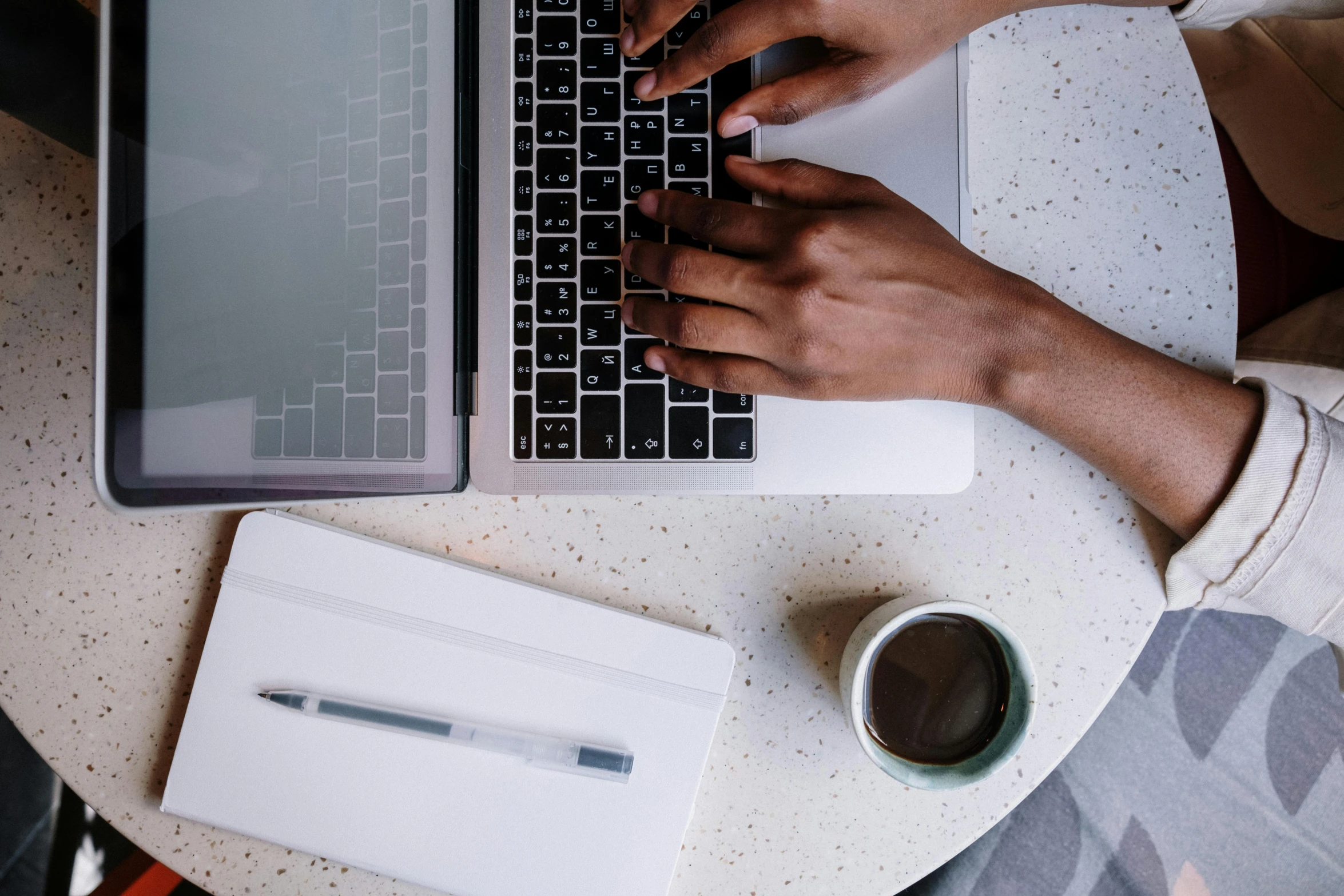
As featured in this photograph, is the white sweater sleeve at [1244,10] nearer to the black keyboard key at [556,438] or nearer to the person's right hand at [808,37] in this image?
the person's right hand at [808,37]

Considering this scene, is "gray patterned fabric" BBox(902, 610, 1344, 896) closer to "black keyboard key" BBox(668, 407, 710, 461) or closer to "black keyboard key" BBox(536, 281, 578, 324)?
"black keyboard key" BBox(668, 407, 710, 461)

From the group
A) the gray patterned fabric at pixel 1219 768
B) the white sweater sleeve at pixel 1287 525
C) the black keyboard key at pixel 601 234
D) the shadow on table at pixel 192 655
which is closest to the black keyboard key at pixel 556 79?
the black keyboard key at pixel 601 234

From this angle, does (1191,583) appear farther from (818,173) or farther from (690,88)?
(690,88)

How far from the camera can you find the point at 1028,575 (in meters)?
0.62

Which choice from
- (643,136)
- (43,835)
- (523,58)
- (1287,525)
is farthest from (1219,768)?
(43,835)

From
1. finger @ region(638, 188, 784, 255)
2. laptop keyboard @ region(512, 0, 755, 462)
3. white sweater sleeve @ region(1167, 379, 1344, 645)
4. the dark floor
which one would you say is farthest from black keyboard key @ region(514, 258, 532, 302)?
the dark floor

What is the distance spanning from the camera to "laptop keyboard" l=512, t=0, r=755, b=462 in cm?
58

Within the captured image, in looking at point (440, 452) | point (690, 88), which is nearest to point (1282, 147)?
point (690, 88)

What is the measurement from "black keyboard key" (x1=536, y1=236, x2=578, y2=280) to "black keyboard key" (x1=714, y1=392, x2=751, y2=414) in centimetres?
16

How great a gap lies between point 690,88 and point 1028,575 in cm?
50

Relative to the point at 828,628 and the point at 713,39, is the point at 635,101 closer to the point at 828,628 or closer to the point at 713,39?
the point at 713,39

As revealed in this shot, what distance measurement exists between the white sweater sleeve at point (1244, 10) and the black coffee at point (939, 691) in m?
0.56

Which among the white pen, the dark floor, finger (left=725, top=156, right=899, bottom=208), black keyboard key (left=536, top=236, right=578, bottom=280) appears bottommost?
the dark floor

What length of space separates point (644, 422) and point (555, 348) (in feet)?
0.31
